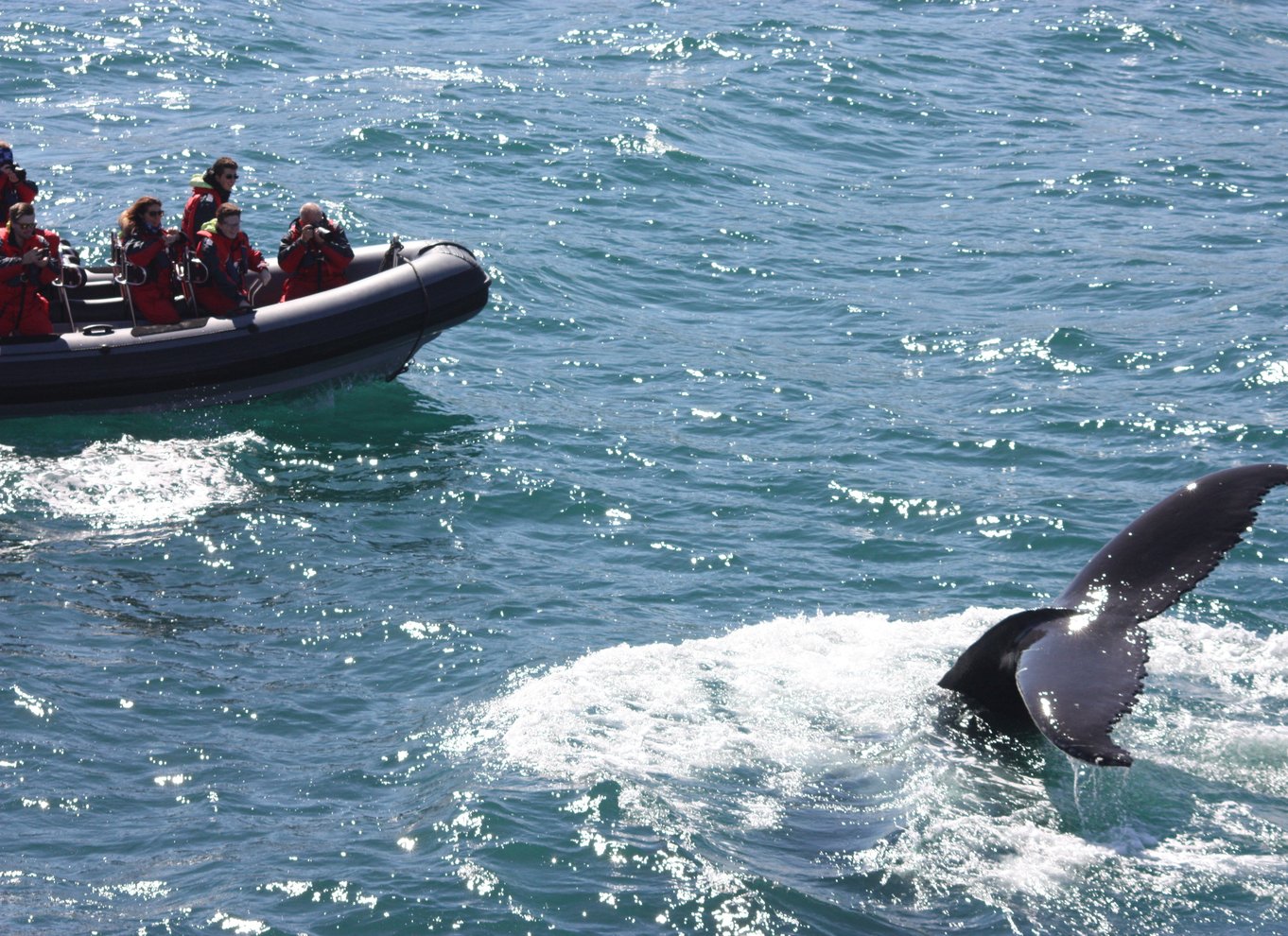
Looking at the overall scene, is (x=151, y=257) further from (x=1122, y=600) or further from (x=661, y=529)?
(x=1122, y=600)

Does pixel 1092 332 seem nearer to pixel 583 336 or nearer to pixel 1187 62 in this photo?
pixel 583 336

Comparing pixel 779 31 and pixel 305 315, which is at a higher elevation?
pixel 779 31

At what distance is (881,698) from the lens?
9.82 metres

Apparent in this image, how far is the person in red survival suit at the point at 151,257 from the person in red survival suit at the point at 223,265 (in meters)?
0.29

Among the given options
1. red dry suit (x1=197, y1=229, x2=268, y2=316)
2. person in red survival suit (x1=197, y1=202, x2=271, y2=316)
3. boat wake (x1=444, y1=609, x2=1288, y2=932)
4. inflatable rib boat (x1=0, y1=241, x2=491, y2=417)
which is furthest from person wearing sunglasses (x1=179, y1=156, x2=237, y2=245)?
boat wake (x1=444, y1=609, x2=1288, y2=932)

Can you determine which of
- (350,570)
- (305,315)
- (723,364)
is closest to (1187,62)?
(723,364)

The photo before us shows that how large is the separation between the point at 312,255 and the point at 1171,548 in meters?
10.4

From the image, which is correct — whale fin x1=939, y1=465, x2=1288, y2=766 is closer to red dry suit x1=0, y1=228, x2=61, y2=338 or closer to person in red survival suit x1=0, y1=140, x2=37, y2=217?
red dry suit x1=0, y1=228, x2=61, y2=338

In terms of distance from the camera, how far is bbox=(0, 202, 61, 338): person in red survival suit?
47.1 ft

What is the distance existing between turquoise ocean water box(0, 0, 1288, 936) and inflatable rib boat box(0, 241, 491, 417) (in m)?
0.33

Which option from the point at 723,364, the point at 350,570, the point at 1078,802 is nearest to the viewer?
the point at 1078,802

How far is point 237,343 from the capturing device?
1505 cm

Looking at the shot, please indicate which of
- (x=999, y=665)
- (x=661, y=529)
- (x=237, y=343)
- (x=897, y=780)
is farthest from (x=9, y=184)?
(x=999, y=665)

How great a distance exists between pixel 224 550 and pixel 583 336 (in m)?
6.51
